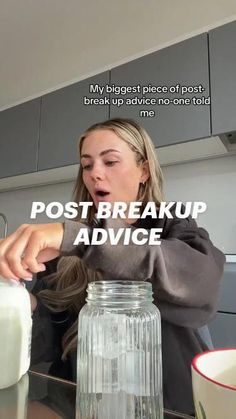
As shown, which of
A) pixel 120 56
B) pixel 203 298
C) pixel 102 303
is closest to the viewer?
pixel 102 303

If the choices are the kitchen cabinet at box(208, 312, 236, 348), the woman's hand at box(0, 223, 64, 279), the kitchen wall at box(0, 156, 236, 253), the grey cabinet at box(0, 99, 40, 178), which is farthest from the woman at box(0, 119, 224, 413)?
the grey cabinet at box(0, 99, 40, 178)

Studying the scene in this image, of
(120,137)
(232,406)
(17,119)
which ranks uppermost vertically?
(17,119)

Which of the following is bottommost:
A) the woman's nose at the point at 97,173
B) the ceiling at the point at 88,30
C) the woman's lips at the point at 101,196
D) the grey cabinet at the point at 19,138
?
the woman's lips at the point at 101,196

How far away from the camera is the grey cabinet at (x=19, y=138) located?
1.96 meters

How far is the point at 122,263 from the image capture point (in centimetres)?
37

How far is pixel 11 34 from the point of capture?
158 centimetres

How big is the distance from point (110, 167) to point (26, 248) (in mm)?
456

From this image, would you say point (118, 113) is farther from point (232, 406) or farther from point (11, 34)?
point (232, 406)

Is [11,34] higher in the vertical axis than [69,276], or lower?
higher

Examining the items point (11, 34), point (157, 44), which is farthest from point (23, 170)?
point (157, 44)

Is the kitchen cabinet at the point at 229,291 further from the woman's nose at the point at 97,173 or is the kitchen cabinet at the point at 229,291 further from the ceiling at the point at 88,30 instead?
the ceiling at the point at 88,30

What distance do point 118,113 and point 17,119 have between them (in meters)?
0.82

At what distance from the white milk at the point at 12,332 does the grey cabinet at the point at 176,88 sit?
1121 mm

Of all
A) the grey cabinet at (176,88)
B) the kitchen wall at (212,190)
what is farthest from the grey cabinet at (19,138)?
the kitchen wall at (212,190)
